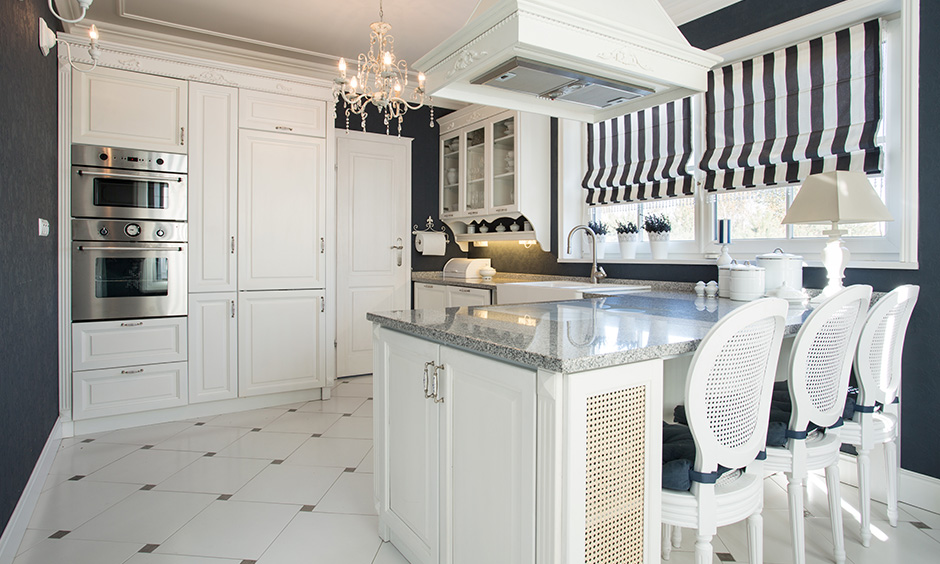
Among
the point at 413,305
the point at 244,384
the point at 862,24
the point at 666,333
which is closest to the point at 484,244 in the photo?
the point at 413,305

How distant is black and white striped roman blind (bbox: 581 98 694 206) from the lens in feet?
11.3

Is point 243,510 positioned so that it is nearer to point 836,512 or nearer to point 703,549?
point 703,549

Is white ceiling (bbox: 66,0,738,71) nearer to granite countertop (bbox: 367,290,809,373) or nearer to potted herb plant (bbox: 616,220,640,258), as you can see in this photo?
potted herb plant (bbox: 616,220,640,258)

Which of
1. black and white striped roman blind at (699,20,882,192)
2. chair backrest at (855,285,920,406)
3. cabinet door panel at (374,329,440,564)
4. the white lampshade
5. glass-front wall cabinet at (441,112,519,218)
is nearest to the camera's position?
cabinet door panel at (374,329,440,564)

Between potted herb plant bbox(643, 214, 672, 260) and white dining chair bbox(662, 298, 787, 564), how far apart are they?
2.13 m

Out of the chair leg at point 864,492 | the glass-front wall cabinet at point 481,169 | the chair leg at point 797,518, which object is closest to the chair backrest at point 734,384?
the chair leg at point 797,518

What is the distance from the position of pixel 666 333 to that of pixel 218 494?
222 centimetres

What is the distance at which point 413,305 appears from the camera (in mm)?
5359

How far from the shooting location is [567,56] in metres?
1.68

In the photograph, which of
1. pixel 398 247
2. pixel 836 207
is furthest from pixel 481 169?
pixel 836 207

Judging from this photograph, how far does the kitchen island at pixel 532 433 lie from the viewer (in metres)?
1.26

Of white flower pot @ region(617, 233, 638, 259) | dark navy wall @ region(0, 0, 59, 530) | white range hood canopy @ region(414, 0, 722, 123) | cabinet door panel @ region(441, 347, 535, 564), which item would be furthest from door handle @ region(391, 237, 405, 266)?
cabinet door panel @ region(441, 347, 535, 564)

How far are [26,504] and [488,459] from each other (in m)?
2.12

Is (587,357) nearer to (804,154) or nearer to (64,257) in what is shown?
(804,154)
